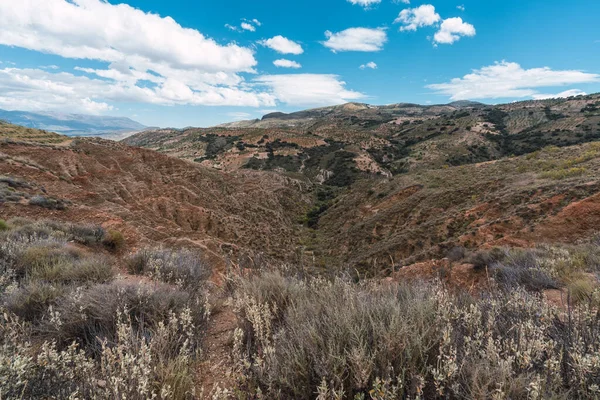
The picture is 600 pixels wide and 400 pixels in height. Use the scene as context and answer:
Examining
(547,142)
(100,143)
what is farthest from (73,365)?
(547,142)

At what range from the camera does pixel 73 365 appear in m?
2.32

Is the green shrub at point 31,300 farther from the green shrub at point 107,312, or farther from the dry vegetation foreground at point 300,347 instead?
the green shrub at point 107,312

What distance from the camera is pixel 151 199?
21812 mm

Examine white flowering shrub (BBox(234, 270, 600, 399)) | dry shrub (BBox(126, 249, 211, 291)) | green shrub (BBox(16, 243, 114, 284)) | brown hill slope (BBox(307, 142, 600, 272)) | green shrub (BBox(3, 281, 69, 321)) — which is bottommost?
brown hill slope (BBox(307, 142, 600, 272))

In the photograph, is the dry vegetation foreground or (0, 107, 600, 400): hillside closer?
the dry vegetation foreground

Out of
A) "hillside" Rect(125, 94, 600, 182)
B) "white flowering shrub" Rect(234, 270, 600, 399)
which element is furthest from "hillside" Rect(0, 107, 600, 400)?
"hillside" Rect(125, 94, 600, 182)

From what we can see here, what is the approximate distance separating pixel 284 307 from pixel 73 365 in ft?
7.32

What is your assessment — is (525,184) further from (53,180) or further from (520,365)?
(53,180)

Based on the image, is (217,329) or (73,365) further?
(217,329)

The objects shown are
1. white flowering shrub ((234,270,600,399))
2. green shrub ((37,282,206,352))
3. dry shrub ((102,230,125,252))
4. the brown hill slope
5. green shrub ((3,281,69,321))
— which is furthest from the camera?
the brown hill slope

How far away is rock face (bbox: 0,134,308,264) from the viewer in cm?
1434

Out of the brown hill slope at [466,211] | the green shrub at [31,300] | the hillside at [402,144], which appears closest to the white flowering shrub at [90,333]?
the green shrub at [31,300]

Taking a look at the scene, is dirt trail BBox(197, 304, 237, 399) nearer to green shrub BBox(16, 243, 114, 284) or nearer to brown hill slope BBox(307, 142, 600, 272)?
green shrub BBox(16, 243, 114, 284)

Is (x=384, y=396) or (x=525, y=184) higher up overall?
(x=384, y=396)
